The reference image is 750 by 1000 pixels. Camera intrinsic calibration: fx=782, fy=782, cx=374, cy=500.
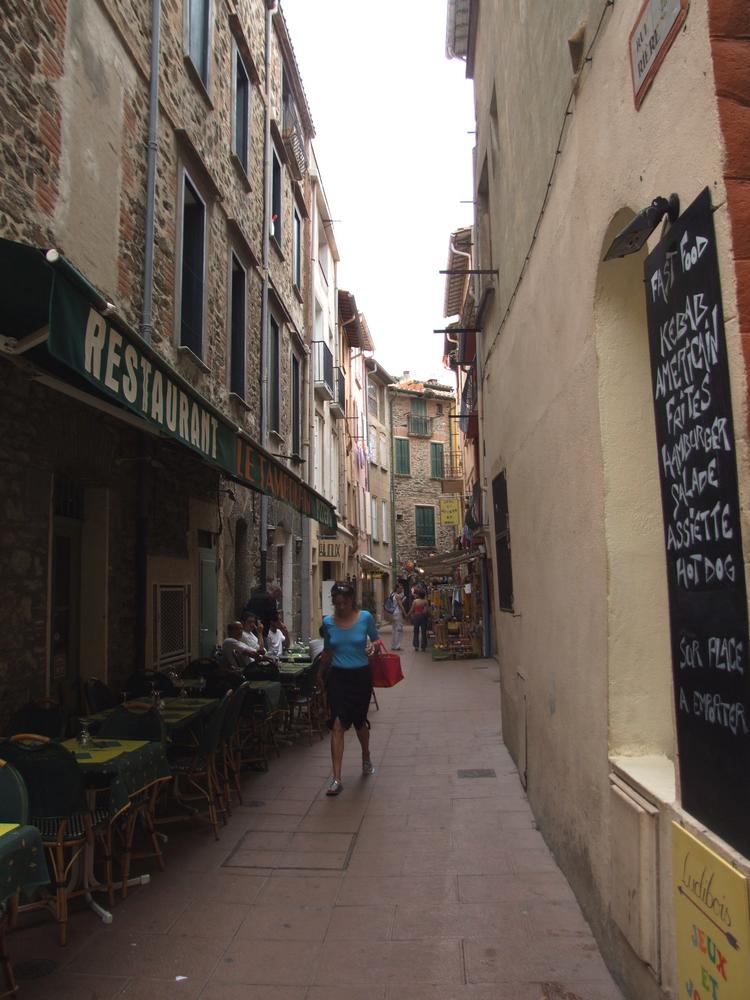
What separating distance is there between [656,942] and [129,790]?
2600mm

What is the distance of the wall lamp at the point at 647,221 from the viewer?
245 centimetres

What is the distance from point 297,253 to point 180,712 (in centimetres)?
1364

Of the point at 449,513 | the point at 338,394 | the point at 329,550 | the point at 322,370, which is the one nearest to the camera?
the point at 322,370

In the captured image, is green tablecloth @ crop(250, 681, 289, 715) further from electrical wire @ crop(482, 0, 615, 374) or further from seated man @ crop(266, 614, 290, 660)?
electrical wire @ crop(482, 0, 615, 374)

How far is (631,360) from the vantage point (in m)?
3.33

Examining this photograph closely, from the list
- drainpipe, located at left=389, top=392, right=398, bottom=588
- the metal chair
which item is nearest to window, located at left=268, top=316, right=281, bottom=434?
the metal chair

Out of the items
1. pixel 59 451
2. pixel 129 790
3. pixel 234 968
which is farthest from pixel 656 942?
pixel 59 451

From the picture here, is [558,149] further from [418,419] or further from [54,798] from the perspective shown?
[418,419]

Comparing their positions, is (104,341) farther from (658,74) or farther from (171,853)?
(171,853)

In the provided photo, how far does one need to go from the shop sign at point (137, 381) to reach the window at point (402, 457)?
34195 millimetres

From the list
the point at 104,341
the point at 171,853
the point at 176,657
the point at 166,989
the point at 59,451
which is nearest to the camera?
the point at 166,989

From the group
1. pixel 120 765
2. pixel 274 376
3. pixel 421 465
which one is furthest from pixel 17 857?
pixel 421 465

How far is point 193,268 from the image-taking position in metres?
9.73

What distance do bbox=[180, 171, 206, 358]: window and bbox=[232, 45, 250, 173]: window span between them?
2.28 m
